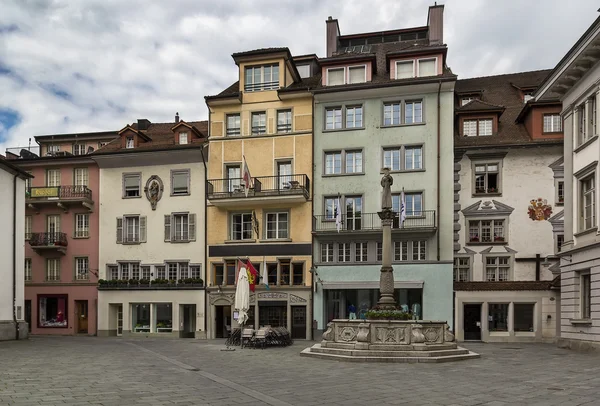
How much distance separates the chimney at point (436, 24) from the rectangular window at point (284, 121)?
34.3 feet

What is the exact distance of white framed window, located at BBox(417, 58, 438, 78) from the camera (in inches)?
1447

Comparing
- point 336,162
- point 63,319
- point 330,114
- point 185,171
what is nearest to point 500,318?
point 336,162

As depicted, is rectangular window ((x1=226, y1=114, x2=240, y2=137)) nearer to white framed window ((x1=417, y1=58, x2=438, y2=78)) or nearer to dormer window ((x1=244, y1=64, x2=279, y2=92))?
dormer window ((x1=244, y1=64, x2=279, y2=92))

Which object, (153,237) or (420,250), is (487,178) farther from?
(153,237)

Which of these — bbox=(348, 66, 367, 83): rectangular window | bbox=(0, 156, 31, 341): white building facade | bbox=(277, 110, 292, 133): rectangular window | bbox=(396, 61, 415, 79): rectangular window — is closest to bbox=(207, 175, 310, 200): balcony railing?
bbox=(277, 110, 292, 133): rectangular window

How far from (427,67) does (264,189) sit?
1256 cm

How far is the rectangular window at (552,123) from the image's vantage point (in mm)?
35500

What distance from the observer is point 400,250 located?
35.7 metres

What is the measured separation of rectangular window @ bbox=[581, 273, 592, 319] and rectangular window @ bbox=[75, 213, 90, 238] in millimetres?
31607

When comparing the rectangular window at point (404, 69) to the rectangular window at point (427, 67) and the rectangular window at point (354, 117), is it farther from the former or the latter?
the rectangular window at point (354, 117)

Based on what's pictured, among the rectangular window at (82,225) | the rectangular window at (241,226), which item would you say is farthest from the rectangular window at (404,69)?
the rectangular window at (82,225)

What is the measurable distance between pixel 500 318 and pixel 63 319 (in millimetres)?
29097

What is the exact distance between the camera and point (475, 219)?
3600cm

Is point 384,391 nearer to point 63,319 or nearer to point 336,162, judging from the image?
point 336,162
